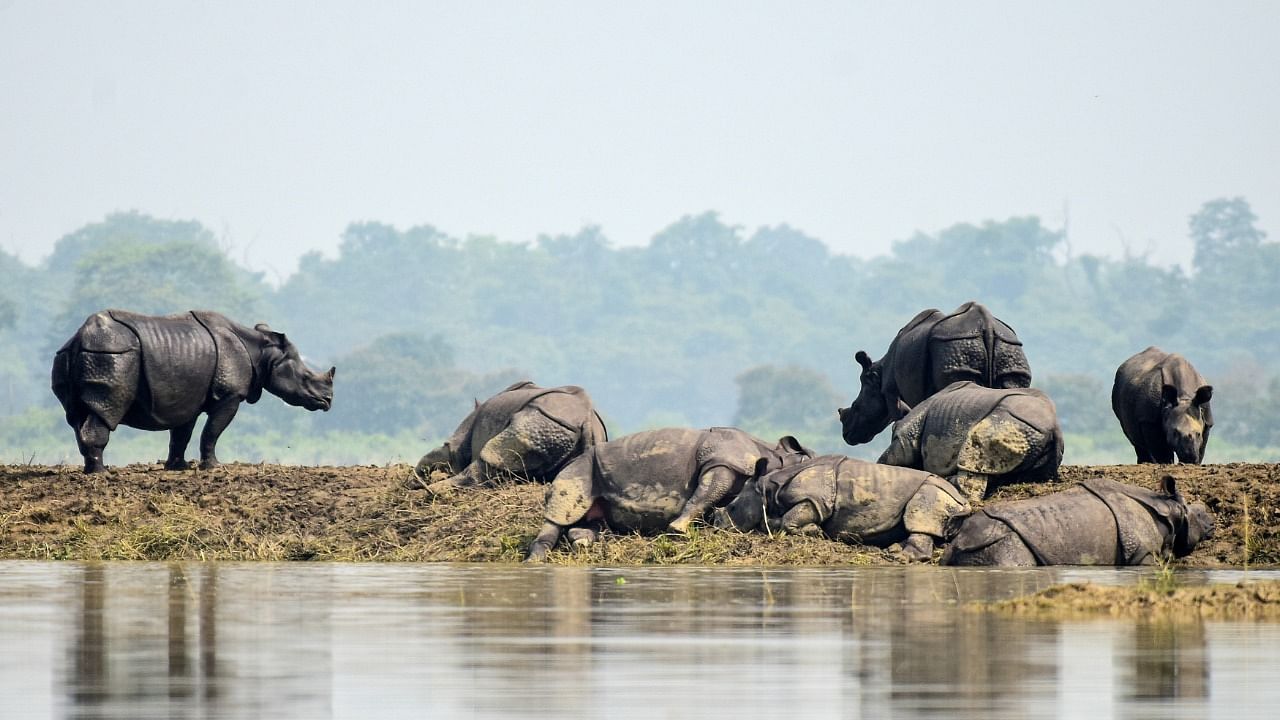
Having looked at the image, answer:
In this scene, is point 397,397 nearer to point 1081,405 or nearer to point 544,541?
point 1081,405

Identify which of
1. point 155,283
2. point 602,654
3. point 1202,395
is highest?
point 155,283

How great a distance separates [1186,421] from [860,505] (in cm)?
630

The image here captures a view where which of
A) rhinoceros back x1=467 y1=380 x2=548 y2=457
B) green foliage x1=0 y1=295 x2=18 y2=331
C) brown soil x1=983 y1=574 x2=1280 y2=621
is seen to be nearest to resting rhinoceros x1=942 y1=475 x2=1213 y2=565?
brown soil x1=983 y1=574 x2=1280 y2=621

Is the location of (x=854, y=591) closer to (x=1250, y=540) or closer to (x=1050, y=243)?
(x=1250, y=540)

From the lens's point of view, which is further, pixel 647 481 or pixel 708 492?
pixel 647 481

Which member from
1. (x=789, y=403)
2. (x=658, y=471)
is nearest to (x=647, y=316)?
(x=789, y=403)

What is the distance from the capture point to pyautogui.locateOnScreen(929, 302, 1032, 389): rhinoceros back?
22516mm

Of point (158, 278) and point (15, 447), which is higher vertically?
point (158, 278)

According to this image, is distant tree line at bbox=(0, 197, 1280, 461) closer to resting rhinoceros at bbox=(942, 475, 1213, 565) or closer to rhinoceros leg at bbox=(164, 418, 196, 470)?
rhinoceros leg at bbox=(164, 418, 196, 470)

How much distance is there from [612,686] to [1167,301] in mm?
136504

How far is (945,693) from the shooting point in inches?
303

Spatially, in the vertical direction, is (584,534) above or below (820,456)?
below

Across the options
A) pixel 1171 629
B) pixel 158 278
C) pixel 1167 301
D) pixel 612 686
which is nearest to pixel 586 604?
pixel 1171 629

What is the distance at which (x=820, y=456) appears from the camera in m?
17.8
